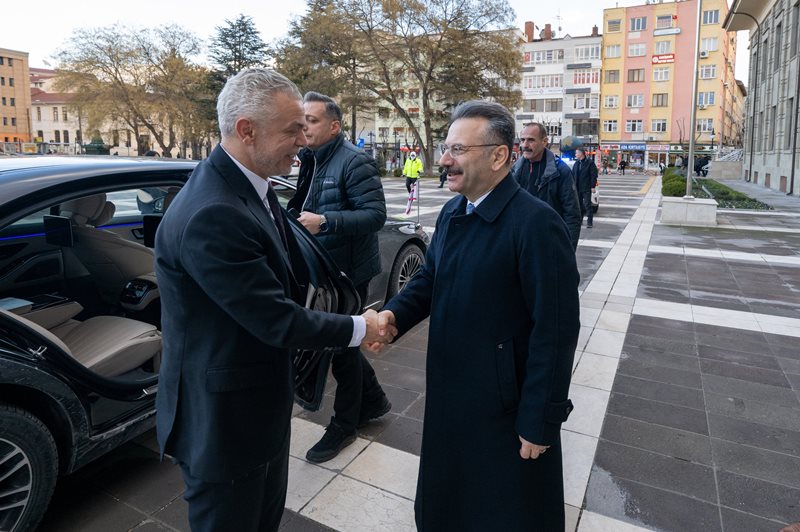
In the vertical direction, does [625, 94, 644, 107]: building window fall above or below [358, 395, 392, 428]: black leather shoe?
above

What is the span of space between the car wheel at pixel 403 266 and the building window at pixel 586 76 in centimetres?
7127

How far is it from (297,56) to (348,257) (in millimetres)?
39423

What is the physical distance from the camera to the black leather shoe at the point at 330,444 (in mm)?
3212

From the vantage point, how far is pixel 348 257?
3488 mm

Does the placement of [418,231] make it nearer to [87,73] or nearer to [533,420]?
[533,420]

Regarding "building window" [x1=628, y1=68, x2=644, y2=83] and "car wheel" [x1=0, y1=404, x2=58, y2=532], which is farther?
"building window" [x1=628, y1=68, x2=644, y2=83]

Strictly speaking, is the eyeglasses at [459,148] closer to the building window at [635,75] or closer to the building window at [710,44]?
the building window at [635,75]

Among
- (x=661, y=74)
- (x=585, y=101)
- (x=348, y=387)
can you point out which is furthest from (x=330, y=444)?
(x=661, y=74)

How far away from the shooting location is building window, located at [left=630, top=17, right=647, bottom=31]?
68.6 meters

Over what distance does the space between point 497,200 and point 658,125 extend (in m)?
75.4

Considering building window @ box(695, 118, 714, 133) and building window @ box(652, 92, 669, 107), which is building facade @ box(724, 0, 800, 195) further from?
building window @ box(695, 118, 714, 133)

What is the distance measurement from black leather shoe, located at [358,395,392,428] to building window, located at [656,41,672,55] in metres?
75.9

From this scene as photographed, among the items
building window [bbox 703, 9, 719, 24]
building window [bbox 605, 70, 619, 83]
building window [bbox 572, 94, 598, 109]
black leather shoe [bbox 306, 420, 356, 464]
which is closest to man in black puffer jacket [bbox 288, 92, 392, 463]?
black leather shoe [bbox 306, 420, 356, 464]

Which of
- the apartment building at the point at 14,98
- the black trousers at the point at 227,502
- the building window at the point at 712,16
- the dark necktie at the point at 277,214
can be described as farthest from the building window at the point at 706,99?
the apartment building at the point at 14,98
